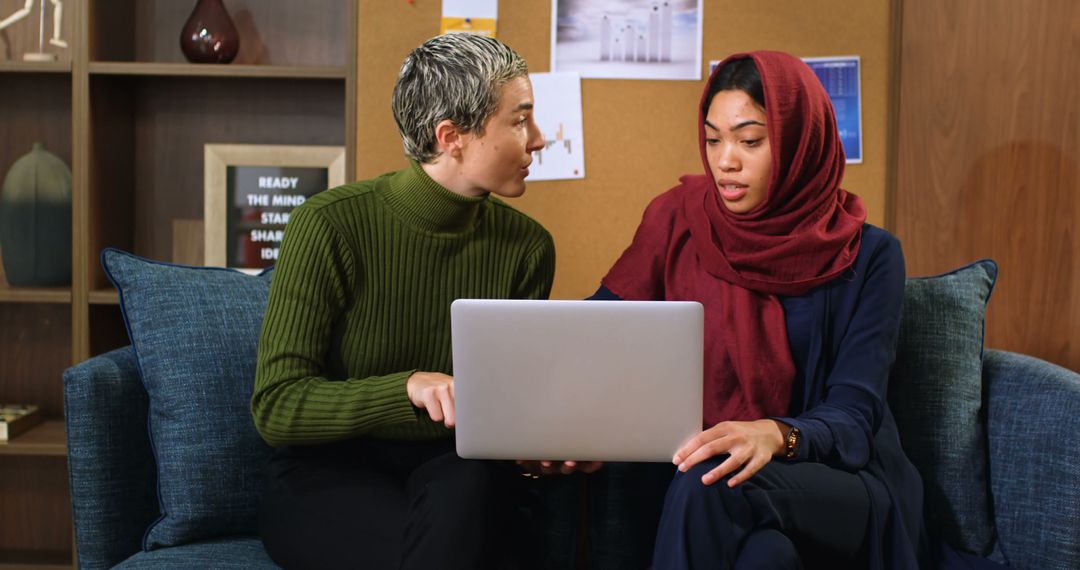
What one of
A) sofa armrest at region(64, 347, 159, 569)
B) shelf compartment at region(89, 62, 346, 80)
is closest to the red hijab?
sofa armrest at region(64, 347, 159, 569)

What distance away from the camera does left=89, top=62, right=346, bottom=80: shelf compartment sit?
2.37m

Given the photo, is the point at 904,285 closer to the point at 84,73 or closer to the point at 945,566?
the point at 945,566

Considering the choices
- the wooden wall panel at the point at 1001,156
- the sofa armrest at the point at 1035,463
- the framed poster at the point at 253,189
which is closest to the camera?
the sofa armrest at the point at 1035,463

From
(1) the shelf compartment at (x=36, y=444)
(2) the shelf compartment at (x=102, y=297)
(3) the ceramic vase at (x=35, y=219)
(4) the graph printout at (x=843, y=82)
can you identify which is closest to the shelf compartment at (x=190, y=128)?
(3) the ceramic vase at (x=35, y=219)

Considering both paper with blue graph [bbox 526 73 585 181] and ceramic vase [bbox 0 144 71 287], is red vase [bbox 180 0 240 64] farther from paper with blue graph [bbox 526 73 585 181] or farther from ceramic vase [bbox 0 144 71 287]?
paper with blue graph [bbox 526 73 585 181]

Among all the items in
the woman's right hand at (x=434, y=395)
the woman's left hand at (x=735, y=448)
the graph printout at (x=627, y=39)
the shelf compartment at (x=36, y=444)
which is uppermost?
the graph printout at (x=627, y=39)

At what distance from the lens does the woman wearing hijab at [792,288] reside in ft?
4.67

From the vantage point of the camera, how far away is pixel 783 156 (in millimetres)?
1615

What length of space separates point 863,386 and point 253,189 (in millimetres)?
1695

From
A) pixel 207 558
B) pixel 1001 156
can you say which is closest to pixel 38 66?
pixel 207 558

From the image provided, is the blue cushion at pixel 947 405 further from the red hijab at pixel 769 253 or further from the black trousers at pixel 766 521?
the black trousers at pixel 766 521

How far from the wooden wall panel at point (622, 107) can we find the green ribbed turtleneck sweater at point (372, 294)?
68cm

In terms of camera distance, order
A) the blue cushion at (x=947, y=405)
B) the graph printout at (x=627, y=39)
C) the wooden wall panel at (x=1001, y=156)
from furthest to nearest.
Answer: the graph printout at (x=627, y=39) < the wooden wall panel at (x=1001, y=156) < the blue cushion at (x=947, y=405)

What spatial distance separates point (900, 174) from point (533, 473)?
1279 mm
